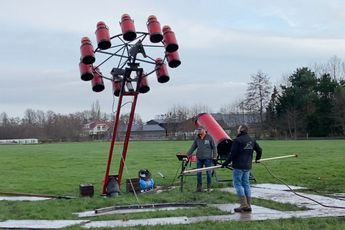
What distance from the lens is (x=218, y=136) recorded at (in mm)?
17359

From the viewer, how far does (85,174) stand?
24391mm

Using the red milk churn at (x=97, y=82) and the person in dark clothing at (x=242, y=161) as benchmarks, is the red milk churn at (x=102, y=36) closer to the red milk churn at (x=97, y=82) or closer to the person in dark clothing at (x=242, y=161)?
the red milk churn at (x=97, y=82)

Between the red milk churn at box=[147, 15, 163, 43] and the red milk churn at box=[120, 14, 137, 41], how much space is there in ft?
1.43

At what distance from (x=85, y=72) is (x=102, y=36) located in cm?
118

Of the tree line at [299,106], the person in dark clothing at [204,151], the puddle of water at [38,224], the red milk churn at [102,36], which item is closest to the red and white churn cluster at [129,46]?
the red milk churn at [102,36]

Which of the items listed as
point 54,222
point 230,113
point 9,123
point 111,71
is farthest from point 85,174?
point 9,123

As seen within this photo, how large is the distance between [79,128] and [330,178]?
119359mm

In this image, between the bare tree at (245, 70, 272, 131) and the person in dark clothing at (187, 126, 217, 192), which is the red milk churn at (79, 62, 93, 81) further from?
the bare tree at (245, 70, 272, 131)

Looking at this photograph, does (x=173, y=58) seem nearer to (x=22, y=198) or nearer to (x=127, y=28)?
(x=127, y=28)

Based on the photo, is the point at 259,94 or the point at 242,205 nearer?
the point at 242,205

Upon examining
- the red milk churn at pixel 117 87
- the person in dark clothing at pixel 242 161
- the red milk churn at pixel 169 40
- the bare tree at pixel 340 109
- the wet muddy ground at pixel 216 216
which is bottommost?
the wet muddy ground at pixel 216 216

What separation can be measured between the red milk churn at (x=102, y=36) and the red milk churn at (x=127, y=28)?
16.7 inches

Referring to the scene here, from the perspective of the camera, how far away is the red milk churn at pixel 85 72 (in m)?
14.7

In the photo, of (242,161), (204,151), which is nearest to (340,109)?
(204,151)
